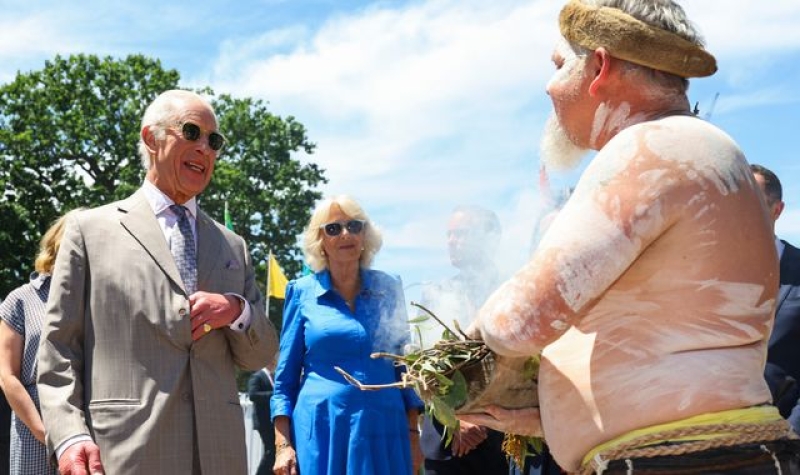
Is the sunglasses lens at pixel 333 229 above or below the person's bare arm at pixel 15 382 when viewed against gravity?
above

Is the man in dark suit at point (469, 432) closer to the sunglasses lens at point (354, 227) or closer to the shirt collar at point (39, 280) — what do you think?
the sunglasses lens at point (354, 227)

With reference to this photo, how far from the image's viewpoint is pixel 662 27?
8.17 ft

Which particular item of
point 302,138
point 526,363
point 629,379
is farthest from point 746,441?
point 302,138

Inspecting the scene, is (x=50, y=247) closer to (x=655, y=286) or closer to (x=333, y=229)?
(x=333, y=229)

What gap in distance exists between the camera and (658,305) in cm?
223

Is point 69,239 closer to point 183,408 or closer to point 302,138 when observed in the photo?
point 183,408

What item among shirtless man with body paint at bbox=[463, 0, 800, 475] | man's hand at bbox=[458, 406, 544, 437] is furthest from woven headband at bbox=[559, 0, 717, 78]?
man's hand at bbox=[458, 406, 544, 437]

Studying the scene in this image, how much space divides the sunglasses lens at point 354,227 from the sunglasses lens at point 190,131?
6.33 feet

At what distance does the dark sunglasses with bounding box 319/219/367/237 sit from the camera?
6.09 metres

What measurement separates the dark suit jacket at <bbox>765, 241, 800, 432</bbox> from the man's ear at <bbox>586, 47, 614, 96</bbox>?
9.33 ft

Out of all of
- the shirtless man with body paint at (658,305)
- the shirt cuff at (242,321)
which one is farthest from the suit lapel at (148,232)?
the shirtless man with body paint at (658,305)

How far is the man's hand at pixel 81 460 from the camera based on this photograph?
3.54 meters

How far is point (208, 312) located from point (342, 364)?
1748 millimetres

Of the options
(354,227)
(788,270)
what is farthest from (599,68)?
(354,227)
